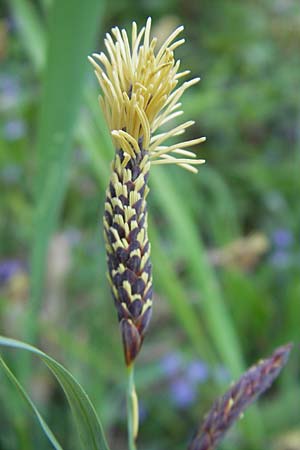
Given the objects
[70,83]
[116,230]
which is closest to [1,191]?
[70,83]

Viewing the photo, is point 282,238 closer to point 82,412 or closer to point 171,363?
point 171,363

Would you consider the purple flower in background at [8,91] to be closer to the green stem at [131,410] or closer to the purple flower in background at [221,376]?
the purple flower in background at [221,376]

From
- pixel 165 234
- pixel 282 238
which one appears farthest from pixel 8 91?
pixel 282 238

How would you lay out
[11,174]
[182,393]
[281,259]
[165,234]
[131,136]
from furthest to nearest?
[165,234] → [11,174] → [281,259] → [182,393] → [131,136]

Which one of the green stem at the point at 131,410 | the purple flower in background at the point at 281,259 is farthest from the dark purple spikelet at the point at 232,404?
the purple flower in background at the point at 281,259

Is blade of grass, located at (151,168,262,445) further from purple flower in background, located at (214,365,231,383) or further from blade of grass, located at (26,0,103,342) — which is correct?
blade of grass, located at (26,0,103,342)

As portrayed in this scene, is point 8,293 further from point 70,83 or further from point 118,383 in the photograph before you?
point 70,83

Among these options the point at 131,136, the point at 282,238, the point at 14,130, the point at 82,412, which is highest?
the point at 14,130
